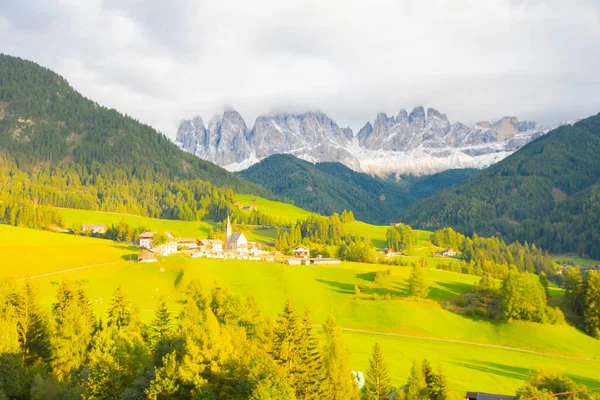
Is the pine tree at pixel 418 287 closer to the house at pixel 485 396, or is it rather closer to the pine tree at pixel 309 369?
the house at pixel 485 396

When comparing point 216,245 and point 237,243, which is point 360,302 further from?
point 216,245

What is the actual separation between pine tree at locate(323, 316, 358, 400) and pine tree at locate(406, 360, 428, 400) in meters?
4.46

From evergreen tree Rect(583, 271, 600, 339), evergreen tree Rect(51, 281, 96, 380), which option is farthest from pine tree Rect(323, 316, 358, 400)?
evergreen tree Rect(583, 271, 600, 339)

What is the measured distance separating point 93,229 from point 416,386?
14735cm

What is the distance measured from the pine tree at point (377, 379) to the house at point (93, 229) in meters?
140

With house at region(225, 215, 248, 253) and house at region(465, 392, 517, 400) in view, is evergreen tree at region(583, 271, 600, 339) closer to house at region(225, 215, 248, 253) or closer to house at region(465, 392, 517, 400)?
house at region(465, 392, 517, 400)

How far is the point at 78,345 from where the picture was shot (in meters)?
44.7

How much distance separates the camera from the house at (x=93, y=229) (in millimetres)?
159750

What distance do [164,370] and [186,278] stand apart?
212 ft

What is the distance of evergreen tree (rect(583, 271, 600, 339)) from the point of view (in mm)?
86312

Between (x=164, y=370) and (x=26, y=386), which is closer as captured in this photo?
(x=164, y=370)

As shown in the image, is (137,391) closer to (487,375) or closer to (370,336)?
(487,375)

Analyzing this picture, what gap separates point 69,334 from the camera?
4422 cm

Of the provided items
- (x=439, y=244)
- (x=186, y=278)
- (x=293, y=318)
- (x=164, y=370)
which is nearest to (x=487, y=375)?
(x=293, y=318)
